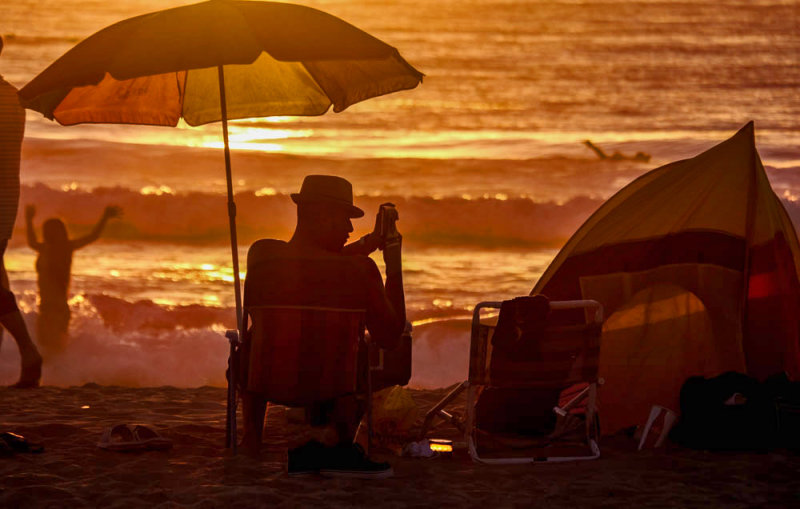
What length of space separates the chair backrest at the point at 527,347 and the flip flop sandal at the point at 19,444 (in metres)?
2.28

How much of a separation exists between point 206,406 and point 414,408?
2.01m

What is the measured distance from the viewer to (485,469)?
7066 millimetres

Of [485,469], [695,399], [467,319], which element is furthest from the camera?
[467,319]

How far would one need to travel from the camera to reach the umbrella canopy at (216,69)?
7164 millimetres

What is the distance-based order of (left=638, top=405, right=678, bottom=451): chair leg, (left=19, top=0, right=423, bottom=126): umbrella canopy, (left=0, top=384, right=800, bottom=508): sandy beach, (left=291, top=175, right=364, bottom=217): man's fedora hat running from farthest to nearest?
(left=638, top=405, right=678, bottom=451): chair leg → (left=19, top=0, right=423, bottom=126): umbrella canopy → (left=291, top=175, right=364, bottom=217): man's fedora hat → (left=0, top=384, right=800, bottom=508): sandy beach

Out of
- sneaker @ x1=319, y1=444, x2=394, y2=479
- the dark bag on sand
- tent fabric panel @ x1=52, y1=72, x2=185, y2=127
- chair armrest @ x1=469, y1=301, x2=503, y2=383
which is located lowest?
sneaker @ x1=319, y1=444, x2=394, y2=479

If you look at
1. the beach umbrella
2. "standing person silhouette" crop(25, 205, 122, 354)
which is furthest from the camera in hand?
"standing person silhouette" crop(25, 205, 122, 354)

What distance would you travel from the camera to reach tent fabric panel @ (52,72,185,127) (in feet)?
27.6

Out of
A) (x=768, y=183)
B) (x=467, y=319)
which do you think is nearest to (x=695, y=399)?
(x=768, y=183)

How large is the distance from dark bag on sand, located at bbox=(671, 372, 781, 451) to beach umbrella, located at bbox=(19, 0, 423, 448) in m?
2.30

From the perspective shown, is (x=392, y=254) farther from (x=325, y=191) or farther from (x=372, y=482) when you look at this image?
(x=372, y=482)

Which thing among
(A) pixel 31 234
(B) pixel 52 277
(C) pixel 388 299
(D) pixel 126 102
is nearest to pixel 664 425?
(C) pixel 388 299

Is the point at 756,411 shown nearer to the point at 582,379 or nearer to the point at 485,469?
the point at 582,379

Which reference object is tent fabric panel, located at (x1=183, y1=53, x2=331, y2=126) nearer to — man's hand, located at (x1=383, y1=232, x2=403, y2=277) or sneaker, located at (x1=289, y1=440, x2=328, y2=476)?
man's hand, located at (x1=383, y1=232, x2=403, y2=277)
